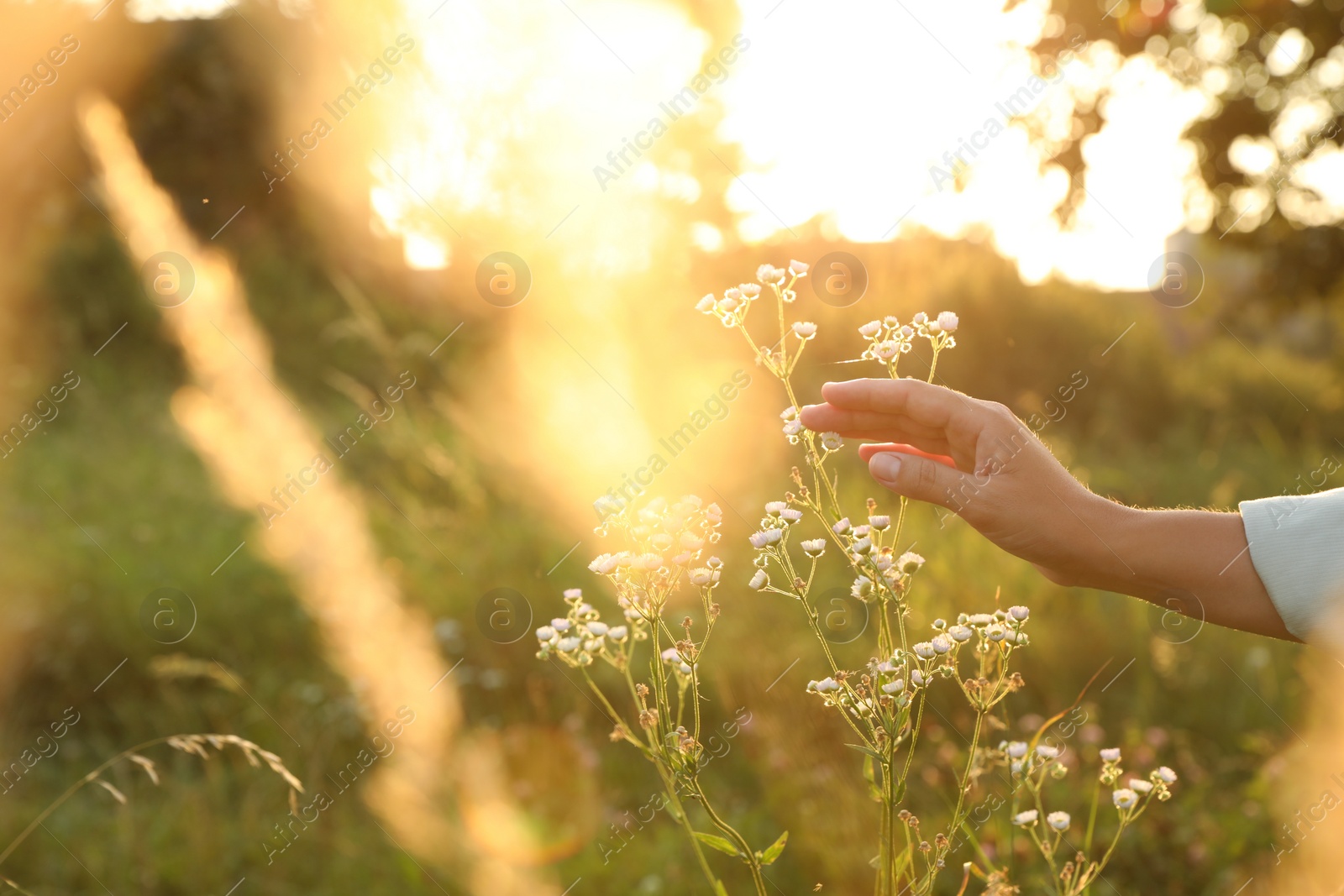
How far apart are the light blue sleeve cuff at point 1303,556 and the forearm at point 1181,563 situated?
24 mm

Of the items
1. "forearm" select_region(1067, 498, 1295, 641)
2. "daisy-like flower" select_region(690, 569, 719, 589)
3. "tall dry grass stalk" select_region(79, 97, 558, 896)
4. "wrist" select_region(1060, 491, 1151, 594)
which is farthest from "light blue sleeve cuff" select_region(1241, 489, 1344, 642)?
"tall dry grass stalk" select_region(79, 97, 558, 896)

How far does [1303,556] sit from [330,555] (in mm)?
4376

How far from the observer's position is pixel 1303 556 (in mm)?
1587

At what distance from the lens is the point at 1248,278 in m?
8.41

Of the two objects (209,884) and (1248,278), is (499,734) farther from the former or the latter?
(1248,278)

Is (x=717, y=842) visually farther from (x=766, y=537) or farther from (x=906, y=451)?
(x=906, y=451)

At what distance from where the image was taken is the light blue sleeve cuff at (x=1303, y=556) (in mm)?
1556

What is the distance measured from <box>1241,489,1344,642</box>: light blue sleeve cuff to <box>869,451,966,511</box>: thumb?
535mm

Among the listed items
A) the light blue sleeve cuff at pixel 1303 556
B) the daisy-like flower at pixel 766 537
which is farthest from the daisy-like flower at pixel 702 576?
the light blue sleeve cuff at pixel 1303 556

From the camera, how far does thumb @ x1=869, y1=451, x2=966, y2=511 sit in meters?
1.52

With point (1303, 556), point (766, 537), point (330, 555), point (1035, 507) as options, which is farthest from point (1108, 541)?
point (330, 555)

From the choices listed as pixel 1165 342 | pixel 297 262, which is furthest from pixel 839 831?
pixel 297 262

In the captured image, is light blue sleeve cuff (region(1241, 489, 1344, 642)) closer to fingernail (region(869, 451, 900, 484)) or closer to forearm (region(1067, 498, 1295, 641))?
forearm (region(1067, 498, 1295, 641))

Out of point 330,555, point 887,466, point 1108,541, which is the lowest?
point 1108,541
